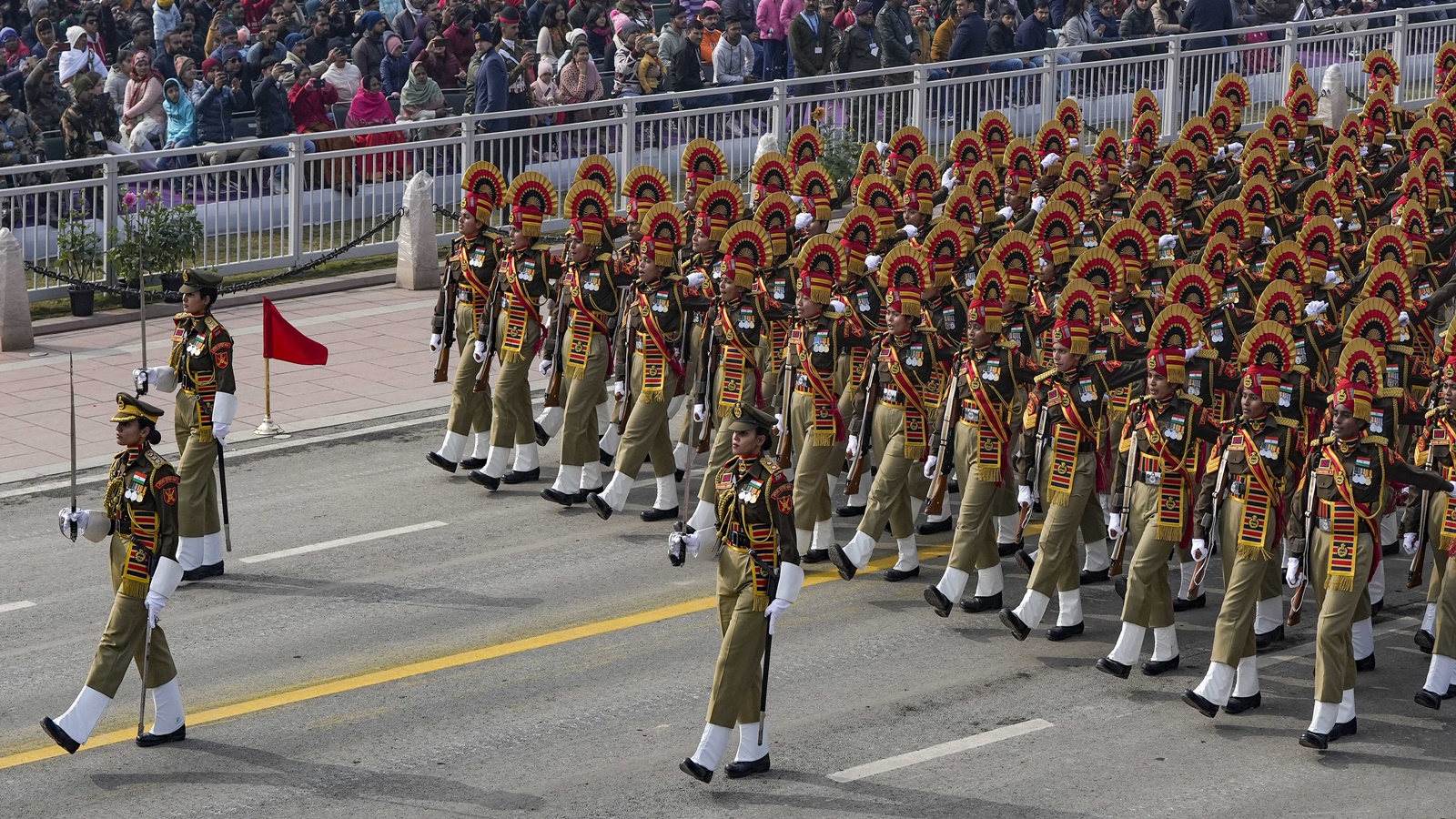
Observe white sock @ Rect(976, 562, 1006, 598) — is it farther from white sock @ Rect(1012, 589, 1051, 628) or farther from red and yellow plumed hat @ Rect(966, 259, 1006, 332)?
red and yellow plumed hat @ Rect(966, 259, 1006, 332)

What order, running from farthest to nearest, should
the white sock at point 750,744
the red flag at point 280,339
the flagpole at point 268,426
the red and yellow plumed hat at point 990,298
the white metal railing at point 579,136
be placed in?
the white metal railing at point 579,136
the flagpole at point 268,426
the red flag at point 280,339
the red and yellow plumed hat at point 990,298
the white sock at point 750,744

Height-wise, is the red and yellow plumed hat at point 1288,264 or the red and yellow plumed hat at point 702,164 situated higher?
the red and yellow plumed hat at point 702,164

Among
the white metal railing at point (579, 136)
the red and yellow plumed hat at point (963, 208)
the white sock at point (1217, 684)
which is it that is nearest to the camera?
the white sock at point (1217, 684)

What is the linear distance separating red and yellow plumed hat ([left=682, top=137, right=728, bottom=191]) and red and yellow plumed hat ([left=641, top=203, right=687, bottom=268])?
287 centimetres

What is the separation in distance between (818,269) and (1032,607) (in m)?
2.94

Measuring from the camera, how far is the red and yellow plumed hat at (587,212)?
1608 centimetres

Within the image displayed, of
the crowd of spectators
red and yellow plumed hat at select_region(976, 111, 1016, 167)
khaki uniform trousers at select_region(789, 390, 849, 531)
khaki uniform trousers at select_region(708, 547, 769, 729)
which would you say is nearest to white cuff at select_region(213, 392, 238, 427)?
khaki uniform trousers at select_region(789, 390, 849, 531)

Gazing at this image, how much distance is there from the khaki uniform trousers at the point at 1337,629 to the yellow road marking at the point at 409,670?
12.0 feet

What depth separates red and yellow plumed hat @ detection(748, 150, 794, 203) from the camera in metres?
18.8

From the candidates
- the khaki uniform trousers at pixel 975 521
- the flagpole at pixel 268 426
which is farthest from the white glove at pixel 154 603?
the flagpole at pixel 268 426

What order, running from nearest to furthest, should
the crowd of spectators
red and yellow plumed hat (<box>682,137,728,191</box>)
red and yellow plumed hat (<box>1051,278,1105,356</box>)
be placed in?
red and yellow plumed hat (<box>1051,278,1105,356</box>) → red and yellow plumed hat (<box>682,137,728,191</box>) → the crowd of spectators

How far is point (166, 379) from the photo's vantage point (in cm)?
1404

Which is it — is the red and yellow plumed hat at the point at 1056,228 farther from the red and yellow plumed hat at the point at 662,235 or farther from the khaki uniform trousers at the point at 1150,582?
the khaki uniform trousers at the point at 1150,582

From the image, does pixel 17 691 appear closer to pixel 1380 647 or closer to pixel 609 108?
pixel 1380 647
